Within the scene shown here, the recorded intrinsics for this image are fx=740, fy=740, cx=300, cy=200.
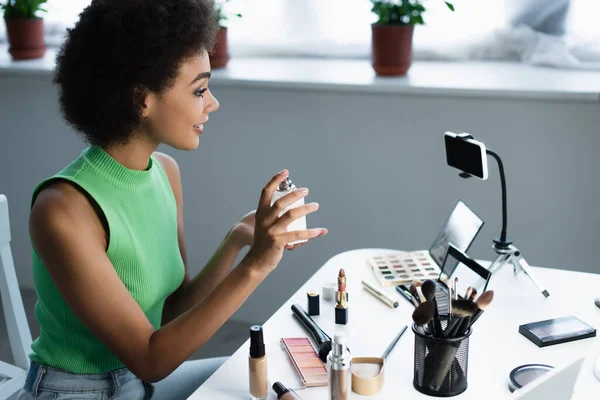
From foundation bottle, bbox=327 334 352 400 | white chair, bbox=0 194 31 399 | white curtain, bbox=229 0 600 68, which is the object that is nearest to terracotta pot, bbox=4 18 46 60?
white curtain, bbox=229 0 600 68

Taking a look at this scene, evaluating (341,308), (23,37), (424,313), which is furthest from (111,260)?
(23,37)

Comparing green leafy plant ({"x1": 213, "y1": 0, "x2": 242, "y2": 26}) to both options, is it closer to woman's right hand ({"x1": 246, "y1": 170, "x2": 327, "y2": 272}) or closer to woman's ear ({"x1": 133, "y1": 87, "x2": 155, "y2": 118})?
woman's ear ({"x1": 133, "y1": 87, "x2": 155, "y2": 118})

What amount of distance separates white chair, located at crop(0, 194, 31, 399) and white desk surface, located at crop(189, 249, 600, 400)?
→ 1.97 ft

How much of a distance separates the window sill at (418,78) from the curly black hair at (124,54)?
0.83 m

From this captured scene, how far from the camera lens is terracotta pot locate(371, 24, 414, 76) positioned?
2.05 m

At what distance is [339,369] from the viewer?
93 centimetres

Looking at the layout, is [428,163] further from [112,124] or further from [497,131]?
[112,124]

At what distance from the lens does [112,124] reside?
1.21 m

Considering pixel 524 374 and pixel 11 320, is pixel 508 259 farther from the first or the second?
pixel 11 320

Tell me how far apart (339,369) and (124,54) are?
588 mm

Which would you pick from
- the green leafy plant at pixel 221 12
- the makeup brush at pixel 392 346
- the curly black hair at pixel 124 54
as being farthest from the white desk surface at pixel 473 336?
the green leafy plant at pixel 221 12

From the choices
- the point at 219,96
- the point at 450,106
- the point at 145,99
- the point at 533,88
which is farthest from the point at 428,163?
the point at 145,99

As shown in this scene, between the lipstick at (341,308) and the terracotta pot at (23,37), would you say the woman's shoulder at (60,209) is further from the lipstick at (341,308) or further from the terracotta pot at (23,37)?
the terracotta pot at (23,37)

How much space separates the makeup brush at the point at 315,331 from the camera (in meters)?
1.09
